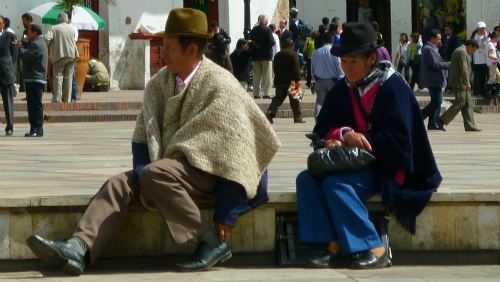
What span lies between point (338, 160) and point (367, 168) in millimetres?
190

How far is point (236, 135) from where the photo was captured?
8.89 metres

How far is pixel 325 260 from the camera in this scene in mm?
8875

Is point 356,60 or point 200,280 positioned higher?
point 356,60

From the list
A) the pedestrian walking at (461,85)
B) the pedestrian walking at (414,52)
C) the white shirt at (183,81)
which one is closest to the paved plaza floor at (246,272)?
the white shirt at (183,81)

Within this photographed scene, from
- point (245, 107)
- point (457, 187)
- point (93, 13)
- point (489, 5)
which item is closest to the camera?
point (245, 107)

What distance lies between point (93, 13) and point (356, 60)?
77.8 ft

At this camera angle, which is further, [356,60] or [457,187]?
[457,187]

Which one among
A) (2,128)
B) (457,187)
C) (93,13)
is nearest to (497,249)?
(457,187)

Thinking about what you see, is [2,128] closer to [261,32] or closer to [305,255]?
[261,32]

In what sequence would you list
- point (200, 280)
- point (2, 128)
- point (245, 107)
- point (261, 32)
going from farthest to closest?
point (261, 32), point (2, 128), point (245, 107), point (200, 280)

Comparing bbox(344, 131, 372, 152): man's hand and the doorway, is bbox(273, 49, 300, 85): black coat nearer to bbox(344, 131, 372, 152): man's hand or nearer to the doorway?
bbox(344, 131, 372, 152): man's hand

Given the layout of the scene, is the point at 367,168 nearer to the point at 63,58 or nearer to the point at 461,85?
the point at 461,85

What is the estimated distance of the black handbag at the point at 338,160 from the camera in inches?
349

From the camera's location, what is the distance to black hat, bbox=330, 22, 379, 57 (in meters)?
9.16
